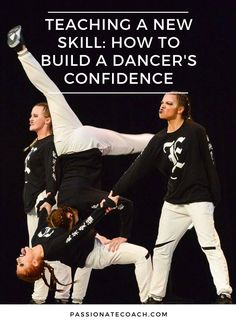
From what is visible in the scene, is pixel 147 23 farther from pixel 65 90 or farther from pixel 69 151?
pixel 69 151

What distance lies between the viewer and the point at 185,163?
555 cm

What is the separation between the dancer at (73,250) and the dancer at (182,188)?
12 cm

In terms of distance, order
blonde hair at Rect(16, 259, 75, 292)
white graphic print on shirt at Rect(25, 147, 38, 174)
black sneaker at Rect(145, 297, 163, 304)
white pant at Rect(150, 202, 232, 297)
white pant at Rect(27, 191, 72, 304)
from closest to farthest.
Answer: white pant at Rect(150, 202, 232, 297), blonde hair at Rect(16, 259, 75, 292), black sneaker at Rect(145, 297, 163, 304), white pant at Rect(27, 191, 72, 304), white graphic print on shirt at Rect(25, 147, 38, 174)

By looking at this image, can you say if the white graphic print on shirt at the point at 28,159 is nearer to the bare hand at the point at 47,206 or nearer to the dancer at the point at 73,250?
the bare hand at the point at 47,206

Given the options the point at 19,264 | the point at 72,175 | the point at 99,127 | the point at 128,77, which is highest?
the point at 128,77

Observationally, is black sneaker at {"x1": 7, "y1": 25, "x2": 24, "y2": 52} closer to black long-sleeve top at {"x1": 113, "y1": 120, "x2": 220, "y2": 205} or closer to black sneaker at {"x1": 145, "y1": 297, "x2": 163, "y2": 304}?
black long-sleeve top at {"x1": 113, "y1": 120, "x2": 220, "y2": 205}

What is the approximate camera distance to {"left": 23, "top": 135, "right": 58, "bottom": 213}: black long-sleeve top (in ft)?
19.3

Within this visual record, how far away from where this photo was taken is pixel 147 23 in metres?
6.02

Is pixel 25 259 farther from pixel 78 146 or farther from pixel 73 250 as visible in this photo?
pixel 78 146

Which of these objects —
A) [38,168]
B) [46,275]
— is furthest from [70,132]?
[46,275]

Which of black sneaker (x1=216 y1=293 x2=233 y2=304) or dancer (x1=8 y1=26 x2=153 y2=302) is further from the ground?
dancer (x1=8 y1=26 x2=153 y2=302)

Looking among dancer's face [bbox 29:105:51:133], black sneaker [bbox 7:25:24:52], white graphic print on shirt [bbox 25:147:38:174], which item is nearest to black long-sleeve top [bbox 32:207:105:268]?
white graphic print on shirt [bbox 25:147:38:174]
